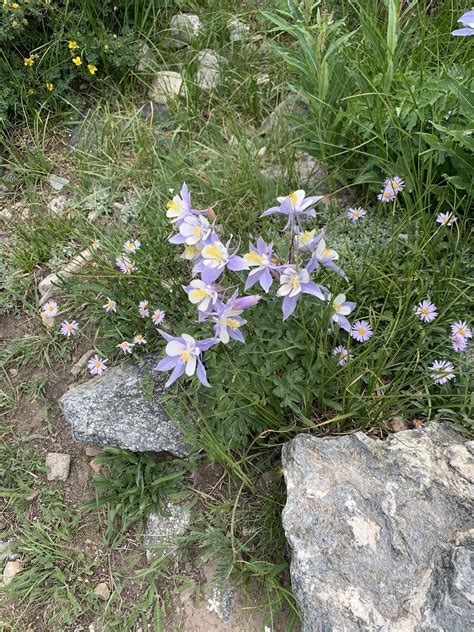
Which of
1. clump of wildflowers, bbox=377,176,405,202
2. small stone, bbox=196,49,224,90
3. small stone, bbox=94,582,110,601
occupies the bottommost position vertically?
small stone, bbox=94,582,110,601

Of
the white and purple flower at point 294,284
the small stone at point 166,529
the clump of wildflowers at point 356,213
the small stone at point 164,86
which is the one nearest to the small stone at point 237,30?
the small stone at point 164,86

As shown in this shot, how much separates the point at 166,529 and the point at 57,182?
1.87 metres

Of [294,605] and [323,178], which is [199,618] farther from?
[323,178]

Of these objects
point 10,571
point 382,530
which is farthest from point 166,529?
point 382,530

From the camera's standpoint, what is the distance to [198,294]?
1.64 metres

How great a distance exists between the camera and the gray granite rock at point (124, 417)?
2.19m

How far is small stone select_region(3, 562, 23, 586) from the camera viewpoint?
7.06 feet

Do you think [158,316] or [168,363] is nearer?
[168,363]

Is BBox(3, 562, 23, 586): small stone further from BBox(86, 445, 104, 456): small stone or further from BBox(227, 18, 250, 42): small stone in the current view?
BBox(227, 18, 250, 42): small stone

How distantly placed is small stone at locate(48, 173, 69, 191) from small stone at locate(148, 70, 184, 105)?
0.70m

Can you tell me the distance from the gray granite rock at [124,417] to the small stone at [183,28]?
2086 mm

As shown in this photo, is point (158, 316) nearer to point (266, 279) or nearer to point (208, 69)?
point (266, 279)

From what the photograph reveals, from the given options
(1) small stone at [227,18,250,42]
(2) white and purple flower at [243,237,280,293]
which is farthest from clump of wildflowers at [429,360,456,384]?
(1) small stone at [227,18,250,42]

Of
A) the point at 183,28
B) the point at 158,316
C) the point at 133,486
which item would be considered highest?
the point at 183,28
